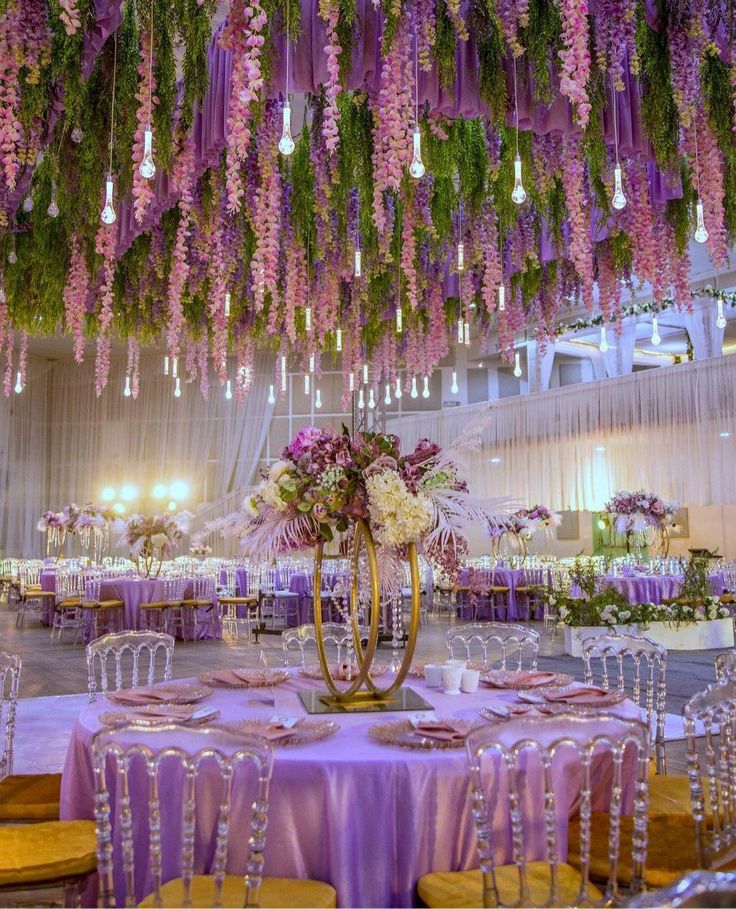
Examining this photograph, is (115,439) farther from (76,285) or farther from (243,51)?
(243,51)

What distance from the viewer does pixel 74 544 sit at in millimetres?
17953

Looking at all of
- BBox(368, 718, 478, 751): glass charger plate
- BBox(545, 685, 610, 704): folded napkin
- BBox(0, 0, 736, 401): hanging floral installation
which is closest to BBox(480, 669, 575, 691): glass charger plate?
BBox(545, 685, 610, 704): folded napkin

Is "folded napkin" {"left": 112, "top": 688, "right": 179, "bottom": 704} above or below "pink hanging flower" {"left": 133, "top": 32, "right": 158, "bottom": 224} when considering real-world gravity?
below

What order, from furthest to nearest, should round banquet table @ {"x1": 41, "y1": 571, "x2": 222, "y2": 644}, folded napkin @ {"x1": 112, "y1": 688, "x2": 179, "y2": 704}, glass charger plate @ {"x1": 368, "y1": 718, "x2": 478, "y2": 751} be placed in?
round banquet table @ {"x1": 41, "y1": 571, "x2": 222, "y2": 644}, folded napkin @ {"x1": 112, "y1": 688, "x2": 179, "y2": 704}, glass charger plate @ {"x1": 368, "y1": 718, "x2": 478, "y2": 751}

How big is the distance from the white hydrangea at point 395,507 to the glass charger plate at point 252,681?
2.75 ft

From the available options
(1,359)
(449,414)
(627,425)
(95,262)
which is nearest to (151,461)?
(1,359)

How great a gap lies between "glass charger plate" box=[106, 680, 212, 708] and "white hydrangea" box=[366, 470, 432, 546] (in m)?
0.84

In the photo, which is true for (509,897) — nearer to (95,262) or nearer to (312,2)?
(312,2)

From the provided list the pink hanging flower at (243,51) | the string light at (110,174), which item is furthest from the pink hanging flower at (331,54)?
the string light at (110,174)

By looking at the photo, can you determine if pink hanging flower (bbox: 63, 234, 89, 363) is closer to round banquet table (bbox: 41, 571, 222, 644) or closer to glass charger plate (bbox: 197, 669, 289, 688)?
glass charger plate (bbox: 197, 669, 289, 688)

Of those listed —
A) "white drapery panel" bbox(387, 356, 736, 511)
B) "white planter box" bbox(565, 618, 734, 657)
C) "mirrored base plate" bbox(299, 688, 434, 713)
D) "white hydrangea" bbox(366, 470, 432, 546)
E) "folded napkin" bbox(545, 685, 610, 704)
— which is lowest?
"white planter box" bbox(565, 618, 734, 657)

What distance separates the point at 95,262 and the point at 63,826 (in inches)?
159

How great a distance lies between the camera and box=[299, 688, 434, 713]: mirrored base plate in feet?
8.54

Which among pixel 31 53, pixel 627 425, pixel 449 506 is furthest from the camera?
Result: pixel 627 425
